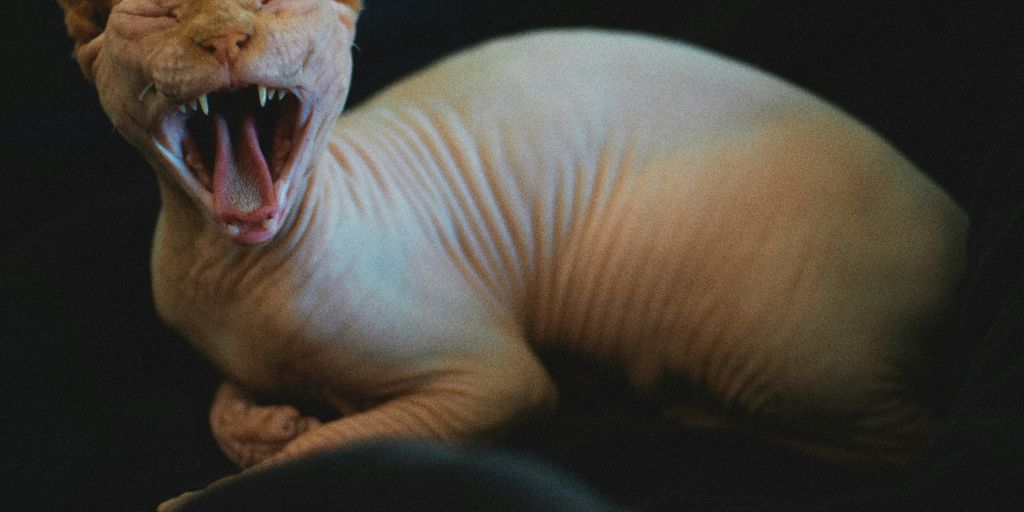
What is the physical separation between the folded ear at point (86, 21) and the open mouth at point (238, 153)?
0.09 m

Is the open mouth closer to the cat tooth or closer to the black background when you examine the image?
the cat tooth

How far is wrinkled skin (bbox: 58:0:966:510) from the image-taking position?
0.90 metres

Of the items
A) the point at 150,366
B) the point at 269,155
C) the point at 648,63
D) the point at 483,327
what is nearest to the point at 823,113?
the point at 648,63

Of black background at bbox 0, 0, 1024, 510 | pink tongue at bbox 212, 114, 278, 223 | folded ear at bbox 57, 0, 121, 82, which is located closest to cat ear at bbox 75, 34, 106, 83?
folded ear at bbox 57, 0, 121, 82

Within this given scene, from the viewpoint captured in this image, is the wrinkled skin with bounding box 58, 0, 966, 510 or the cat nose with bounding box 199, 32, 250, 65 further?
the wrinkled skin with bounding box 58, 0, 966, 510

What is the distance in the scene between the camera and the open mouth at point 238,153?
82 centimetres

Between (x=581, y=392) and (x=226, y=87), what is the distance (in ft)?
1.56

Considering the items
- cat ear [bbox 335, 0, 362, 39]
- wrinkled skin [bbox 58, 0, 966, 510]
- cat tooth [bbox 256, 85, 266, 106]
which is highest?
cat ear [bbox 335, 0, 362, 39]

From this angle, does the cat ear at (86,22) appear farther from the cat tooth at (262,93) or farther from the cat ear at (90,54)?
the cat tooth at (262,93)

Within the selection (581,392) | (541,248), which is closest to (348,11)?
(541,248)

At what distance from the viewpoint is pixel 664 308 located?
1002 millimetres

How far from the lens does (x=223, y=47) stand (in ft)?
2.51

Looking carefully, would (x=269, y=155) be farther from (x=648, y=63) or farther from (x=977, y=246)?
(x=977, y=246)

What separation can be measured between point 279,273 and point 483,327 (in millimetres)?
180
